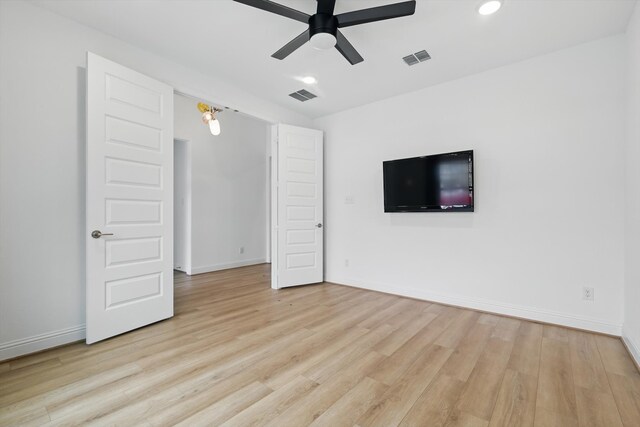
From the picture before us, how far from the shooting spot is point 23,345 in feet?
7.47

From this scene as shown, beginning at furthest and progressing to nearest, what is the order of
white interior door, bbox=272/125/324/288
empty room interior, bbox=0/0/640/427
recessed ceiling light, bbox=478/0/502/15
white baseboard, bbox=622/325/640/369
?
white interior door, bbox=272/125/324/288, recessed ceiling light, bbox=478/0/502/15, white baseboard, bbox=622/325/640/369, empty room interior, bbox=0/0/640/427

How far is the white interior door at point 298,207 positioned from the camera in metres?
4.35

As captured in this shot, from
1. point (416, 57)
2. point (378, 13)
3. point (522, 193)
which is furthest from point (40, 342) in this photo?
point (522, 193)

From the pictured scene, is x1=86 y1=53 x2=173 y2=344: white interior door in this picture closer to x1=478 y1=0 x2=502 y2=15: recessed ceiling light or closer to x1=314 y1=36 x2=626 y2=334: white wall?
x1=314 y1=36 x2=626 y2=334: white wall

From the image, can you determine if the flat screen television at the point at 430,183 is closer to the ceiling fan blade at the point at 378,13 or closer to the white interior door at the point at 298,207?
the white interior door at the point at 298,207

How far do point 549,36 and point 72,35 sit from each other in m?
4.31

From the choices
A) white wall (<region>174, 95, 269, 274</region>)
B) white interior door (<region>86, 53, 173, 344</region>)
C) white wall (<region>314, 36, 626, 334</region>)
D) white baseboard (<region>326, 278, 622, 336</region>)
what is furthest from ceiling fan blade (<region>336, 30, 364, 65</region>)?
white wall (<region>174, 95, 269, 274</region>)

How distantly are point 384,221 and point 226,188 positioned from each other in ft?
11.2

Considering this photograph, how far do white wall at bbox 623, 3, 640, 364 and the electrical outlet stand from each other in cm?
23

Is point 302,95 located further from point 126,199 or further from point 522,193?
point 522,193

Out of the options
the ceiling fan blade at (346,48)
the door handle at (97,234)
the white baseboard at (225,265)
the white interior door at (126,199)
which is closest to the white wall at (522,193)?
the ceiling fan blade at (346,48)

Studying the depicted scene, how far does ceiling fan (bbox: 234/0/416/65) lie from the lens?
2004mm

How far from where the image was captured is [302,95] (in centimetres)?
407

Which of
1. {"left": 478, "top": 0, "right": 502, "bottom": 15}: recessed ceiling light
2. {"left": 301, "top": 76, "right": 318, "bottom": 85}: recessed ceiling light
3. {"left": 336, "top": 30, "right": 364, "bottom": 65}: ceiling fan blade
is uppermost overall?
{"left": 301, "top": 76, "right": 318, "bottom": 85}: recessed ceiling light
